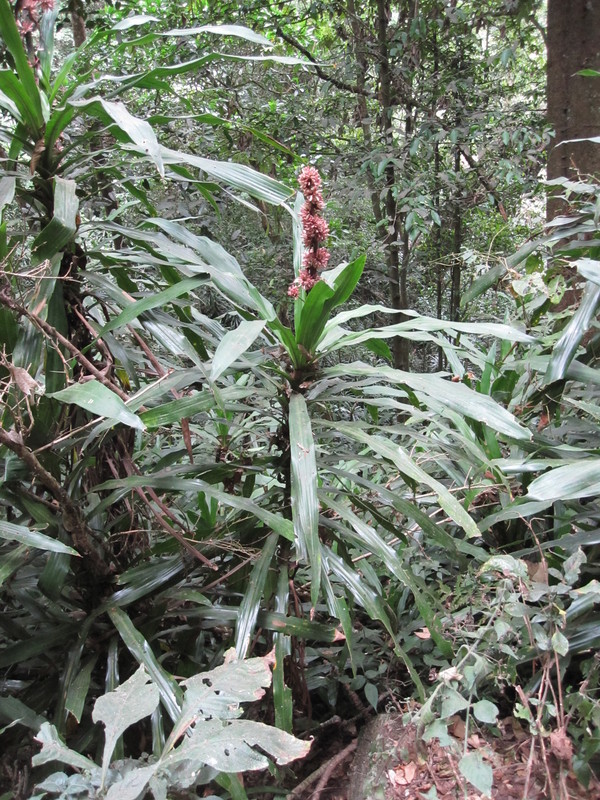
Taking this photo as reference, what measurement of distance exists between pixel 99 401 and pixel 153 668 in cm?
49

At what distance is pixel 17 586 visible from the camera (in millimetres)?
1080

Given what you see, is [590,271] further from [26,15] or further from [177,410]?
[26,15]

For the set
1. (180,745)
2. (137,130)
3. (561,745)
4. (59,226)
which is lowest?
(561,745)

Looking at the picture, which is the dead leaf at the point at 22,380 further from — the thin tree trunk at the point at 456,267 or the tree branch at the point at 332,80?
the thin tree trunk at the point at 456,267

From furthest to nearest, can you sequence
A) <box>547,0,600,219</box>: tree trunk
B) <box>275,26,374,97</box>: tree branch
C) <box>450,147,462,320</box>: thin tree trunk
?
<box>450,147,462,320</box>: thin tree trunk < <box>275,26,374,97</box>: tree branch < <box>547,0,600,219</box>: tree trunk

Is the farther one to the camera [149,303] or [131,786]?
[149,303]

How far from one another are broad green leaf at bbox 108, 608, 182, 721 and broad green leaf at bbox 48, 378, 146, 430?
0.42 meters

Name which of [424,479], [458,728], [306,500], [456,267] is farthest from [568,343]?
[456,267]

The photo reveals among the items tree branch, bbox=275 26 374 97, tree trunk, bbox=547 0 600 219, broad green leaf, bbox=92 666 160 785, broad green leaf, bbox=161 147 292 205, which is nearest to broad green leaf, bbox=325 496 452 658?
broad green leaf, bbox=92 666 160 785

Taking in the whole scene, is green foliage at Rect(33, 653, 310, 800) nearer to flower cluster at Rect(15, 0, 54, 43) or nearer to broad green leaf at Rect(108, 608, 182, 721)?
broad green leaf at Rect(108, 608, 182, 721)

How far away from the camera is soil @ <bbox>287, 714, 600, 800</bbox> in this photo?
0.88 metres

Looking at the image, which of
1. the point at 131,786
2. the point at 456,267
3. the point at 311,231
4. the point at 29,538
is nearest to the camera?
the point at 131,786

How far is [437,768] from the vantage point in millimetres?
992

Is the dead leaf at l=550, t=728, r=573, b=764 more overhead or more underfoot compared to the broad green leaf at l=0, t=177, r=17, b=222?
more underfoot
